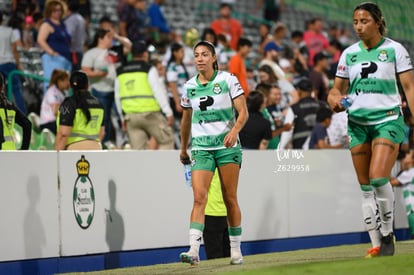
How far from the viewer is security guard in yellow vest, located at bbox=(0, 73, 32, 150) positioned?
481 inches

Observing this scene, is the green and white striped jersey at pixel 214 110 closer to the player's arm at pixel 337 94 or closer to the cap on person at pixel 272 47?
the player's arm at pixel 337 94

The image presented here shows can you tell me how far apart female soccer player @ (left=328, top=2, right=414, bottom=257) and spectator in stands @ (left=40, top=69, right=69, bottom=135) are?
278 inches

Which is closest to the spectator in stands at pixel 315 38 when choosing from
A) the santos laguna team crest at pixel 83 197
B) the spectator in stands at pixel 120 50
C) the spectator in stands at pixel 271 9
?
the spectator in stands at pixel 271 9

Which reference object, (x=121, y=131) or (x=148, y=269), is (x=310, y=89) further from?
(x=148, y=269)

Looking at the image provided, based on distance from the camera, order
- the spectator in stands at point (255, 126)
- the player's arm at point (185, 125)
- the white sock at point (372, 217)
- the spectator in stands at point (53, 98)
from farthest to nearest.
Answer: the spectator in stands at point (53, 98), the spectator in stands at point (255, 126), the player's arm at point (185, 125), the white sock at point (372, 217)

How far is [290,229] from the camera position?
15086 millimetres

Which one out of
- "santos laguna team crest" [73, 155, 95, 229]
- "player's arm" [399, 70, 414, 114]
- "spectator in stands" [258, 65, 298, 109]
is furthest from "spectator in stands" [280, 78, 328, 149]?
"player's arm" [399, 70, 414, 114]

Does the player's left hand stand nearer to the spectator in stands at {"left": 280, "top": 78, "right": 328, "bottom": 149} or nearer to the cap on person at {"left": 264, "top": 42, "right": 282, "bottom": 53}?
the spectator in stands at {"left": 280, "top": 78, "right": 328, "bottom": 149}

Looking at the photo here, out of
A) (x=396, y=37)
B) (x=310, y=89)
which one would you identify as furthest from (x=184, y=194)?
(x=396, y=37)

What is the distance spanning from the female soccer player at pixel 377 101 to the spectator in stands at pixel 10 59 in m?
8.03

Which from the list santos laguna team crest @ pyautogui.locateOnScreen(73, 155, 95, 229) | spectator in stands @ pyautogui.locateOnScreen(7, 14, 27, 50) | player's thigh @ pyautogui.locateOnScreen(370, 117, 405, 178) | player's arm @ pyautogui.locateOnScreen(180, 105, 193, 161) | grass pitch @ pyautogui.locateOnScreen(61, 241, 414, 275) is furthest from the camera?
spectator in stands @ pyautogui.locateOnScreen(7, 14, 27, 50)

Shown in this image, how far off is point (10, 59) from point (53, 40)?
94 centimetres

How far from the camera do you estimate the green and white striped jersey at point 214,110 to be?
10391 millimetres

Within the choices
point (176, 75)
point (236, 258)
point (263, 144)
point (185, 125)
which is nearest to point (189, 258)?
point (236, 258)
